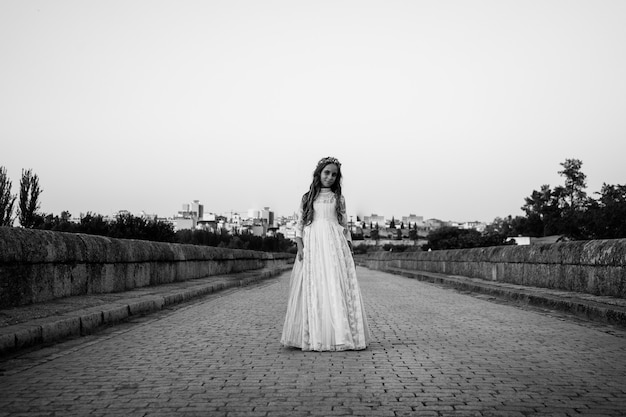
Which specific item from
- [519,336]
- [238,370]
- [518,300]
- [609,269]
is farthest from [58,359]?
[518,300]

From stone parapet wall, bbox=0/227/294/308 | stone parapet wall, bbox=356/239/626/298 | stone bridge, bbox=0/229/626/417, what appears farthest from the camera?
stone parapet wall, bbox=356/239/626/298

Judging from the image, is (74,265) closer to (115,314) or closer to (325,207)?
(115,314)

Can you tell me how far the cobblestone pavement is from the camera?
371cm

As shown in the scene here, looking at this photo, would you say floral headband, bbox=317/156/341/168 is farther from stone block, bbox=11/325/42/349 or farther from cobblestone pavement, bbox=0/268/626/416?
stone block, bbox=11/325/42/349

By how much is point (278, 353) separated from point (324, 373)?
41.6 inches

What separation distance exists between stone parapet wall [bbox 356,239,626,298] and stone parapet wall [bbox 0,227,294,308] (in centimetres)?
749

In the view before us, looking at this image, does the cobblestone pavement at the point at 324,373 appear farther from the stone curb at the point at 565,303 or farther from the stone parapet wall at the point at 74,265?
the stone parapet wall at the point at 74,265

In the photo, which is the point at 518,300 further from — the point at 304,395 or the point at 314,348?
the point at 304,395

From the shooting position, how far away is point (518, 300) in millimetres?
10859

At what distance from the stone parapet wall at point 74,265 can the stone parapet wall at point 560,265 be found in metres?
7.49

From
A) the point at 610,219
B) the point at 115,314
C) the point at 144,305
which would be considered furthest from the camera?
the point at 610,219

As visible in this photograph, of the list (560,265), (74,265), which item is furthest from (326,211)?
(560,265)

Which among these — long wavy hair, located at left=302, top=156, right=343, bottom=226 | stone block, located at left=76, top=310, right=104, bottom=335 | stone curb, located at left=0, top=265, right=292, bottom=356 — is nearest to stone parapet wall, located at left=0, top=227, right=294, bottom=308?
stone curb, located at left=0, top=265, right=292, bottom=356

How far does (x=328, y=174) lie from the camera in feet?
21.3
